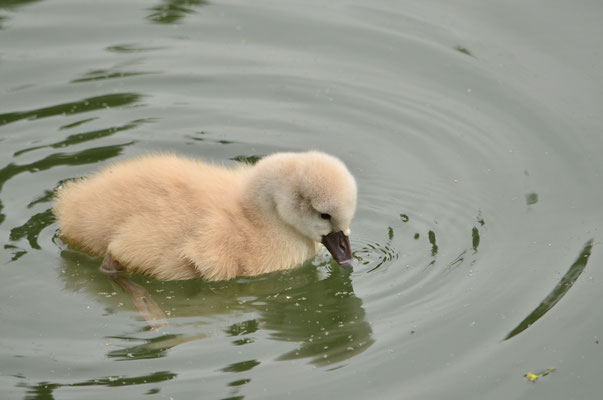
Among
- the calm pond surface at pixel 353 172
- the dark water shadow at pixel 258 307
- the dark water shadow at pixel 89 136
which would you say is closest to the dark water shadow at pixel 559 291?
the calm pond surface at pixel 353 172

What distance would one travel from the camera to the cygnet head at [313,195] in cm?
566

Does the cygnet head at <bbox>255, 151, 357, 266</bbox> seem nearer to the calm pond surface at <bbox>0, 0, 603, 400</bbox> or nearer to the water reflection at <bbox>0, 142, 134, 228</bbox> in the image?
the calm pond surface at <bbox>0, 0, 603, 400</bbox>

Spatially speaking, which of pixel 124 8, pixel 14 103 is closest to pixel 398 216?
pixel 14 103

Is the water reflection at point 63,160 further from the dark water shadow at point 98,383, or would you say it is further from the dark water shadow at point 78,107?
the dark water shadow at point 98,383

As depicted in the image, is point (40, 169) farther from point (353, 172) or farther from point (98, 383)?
point (98, 383)

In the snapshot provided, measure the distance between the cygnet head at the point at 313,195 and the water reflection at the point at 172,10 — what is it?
3231mm

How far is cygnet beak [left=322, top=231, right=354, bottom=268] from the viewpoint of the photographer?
19.2 ft

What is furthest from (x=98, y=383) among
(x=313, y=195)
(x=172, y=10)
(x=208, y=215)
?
(x=172, y=10)

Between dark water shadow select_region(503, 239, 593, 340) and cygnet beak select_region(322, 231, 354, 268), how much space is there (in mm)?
992

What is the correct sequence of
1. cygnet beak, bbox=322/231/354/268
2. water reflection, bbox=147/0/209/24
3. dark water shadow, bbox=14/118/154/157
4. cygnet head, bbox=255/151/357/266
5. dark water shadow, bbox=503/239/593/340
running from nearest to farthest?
dark water shadow, bbox=503/239/593/340, cygnet head, bbox=255/151/357/266, cygnet beak, bbox=322/231/354/268, dark water shadow, bbox=14/118/154/157, water reflection, bbox=147/0/209/24

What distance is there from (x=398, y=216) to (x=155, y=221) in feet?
5.02

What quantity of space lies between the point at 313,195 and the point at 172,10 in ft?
12.2

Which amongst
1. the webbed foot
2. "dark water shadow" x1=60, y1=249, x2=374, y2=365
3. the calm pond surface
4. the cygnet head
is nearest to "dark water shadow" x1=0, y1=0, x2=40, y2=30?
the calm pond surface

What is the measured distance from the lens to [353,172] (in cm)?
687
